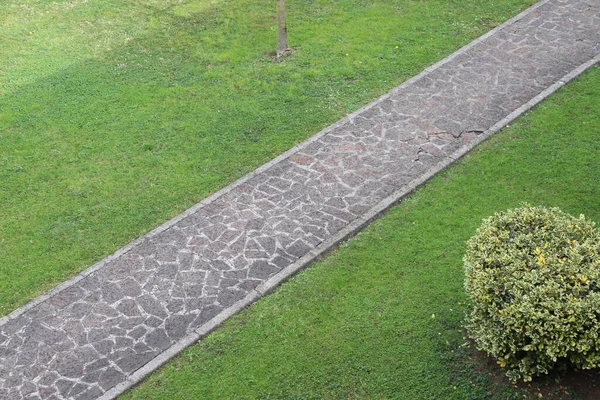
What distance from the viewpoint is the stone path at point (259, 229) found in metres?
10.0

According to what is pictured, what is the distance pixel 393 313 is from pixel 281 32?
808cm

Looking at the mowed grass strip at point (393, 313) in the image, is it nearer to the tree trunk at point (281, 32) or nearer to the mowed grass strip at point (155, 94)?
the mowed grass strip at point (155, 94)

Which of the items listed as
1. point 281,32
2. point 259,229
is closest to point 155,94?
point 281,32

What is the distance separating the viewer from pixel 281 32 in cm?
1630

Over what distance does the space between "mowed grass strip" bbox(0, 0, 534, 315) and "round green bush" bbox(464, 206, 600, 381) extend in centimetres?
525

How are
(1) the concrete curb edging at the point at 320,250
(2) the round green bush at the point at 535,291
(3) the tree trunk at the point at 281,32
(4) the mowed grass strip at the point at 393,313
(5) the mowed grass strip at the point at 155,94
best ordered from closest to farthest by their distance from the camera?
(2) the round green bush at the point at 535,291 → (4) the mowed grass strip at the point at 393,313 → (1) the concrete curb edging at the point at 320,250 → (5) the mowed grass strip at the point at 155,94 → (3) the tree trunk at the point at 281,32

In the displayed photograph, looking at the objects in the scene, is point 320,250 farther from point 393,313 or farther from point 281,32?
point 281,32

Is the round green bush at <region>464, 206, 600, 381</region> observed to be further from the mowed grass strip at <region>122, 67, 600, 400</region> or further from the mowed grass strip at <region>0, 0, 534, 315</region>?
the mowed grass strip at <region>0, 0, 534, 315</region>

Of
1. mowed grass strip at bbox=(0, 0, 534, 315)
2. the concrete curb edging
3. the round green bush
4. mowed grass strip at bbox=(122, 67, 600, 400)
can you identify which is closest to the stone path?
the concrete curb edging

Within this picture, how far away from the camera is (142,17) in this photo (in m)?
18.4

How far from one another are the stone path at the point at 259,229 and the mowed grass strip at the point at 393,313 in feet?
1.10

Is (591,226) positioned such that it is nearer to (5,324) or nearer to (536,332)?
(536,332)

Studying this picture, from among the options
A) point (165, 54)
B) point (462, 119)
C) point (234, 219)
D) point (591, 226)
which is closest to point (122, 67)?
point (165, 54)

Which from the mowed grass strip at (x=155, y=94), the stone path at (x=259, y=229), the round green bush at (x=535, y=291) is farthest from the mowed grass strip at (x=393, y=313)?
the mowed grass strip at (x=155, y=94)
